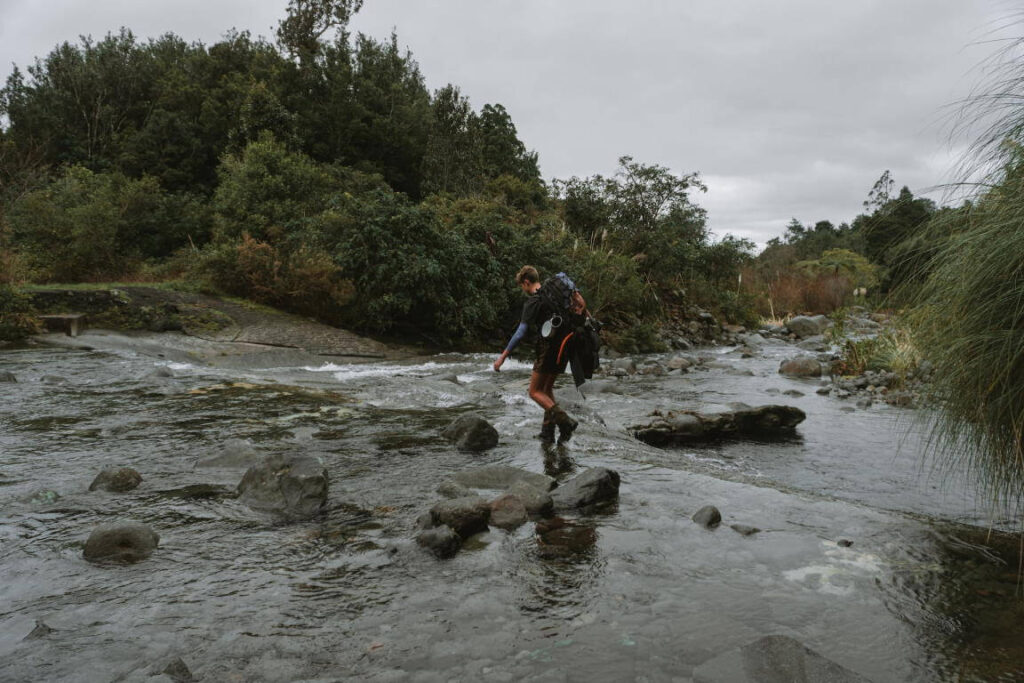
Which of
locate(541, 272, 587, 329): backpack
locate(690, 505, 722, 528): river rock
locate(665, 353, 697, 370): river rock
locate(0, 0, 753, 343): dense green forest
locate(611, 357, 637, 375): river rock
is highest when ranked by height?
locate(0, 0, 753, 343): dense green forest

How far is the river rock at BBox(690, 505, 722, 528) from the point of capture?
14.8ft

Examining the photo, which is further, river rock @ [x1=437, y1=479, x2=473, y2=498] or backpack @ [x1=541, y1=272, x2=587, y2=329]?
backpack @ [x1=541, y1=272, x2=587, y2=329]

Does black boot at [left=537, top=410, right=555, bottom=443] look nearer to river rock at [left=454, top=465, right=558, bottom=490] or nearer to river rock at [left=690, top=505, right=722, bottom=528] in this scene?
river rock at [left=454, top=465, right=558, bottom=490]

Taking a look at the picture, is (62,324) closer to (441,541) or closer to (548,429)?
(548,429)

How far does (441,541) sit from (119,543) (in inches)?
78.6

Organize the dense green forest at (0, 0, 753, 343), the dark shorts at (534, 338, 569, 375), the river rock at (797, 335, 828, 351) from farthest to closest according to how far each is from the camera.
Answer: the river rock at (797, 335, 828, 351) → the dense green forest at (0, 0, 753, 343) → the dark shorts at (534, 338, 569, 375)

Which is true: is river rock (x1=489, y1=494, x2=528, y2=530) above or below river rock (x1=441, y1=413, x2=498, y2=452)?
below

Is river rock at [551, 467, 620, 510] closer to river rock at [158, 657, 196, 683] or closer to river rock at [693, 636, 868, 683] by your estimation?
river rock at [693, 636, 868, 683]

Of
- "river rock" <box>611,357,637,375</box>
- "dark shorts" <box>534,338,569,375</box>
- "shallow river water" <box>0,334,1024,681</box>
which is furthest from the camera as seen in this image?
"river rock" <box>611,357,637,375</box>

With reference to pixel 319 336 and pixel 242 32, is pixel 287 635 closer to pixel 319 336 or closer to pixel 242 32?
pixel 319 336

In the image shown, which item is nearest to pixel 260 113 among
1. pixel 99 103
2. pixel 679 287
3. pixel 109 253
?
pixel 109 253

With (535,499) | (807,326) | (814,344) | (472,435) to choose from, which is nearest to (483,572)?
(535,499)

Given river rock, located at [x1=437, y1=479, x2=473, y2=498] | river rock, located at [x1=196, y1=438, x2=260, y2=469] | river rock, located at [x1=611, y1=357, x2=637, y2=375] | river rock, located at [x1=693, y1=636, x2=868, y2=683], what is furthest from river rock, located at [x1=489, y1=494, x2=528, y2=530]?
river rock, located at [x1=611, y1=357, x2=637, y2=375]

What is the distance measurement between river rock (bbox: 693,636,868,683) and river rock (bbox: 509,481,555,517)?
1952 mm
